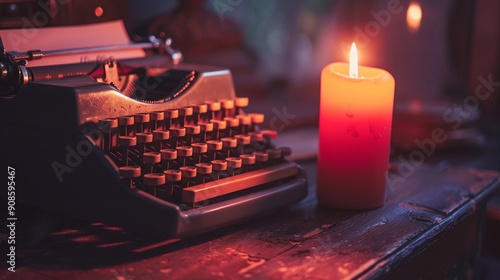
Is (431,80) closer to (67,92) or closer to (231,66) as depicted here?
(231,66)

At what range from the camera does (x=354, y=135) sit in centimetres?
117

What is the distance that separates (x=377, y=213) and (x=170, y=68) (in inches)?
19.2

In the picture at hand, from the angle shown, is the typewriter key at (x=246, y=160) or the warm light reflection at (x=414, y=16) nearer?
the typewriter key at (x=246, y=160)

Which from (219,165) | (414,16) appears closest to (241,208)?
(219,165)

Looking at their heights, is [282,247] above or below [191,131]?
below

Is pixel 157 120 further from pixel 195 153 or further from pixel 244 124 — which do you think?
pixel 244 124

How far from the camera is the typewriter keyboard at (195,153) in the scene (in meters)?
1.00

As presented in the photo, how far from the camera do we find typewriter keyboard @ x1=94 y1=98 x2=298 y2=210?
3.29 ft

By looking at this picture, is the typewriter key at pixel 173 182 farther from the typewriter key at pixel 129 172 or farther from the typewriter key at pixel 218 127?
the typewriter key at pixel 218 127

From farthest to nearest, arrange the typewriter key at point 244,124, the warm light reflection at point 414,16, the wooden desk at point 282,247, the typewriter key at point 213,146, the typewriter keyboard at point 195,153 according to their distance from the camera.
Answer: the warm light reflection at point 414,16 < the typewriter key at point 244,124 < the typewriter key at point 213,146 < the typewriter keyboard at point 195,153 < the wooden desk at point 282,247

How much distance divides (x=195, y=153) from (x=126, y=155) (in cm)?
12

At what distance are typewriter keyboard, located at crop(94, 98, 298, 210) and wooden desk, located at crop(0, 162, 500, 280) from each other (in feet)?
0.24

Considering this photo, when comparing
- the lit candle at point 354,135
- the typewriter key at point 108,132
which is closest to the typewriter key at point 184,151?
the typewriter key at point 108,132

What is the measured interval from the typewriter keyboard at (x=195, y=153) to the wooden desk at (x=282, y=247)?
74 mm
